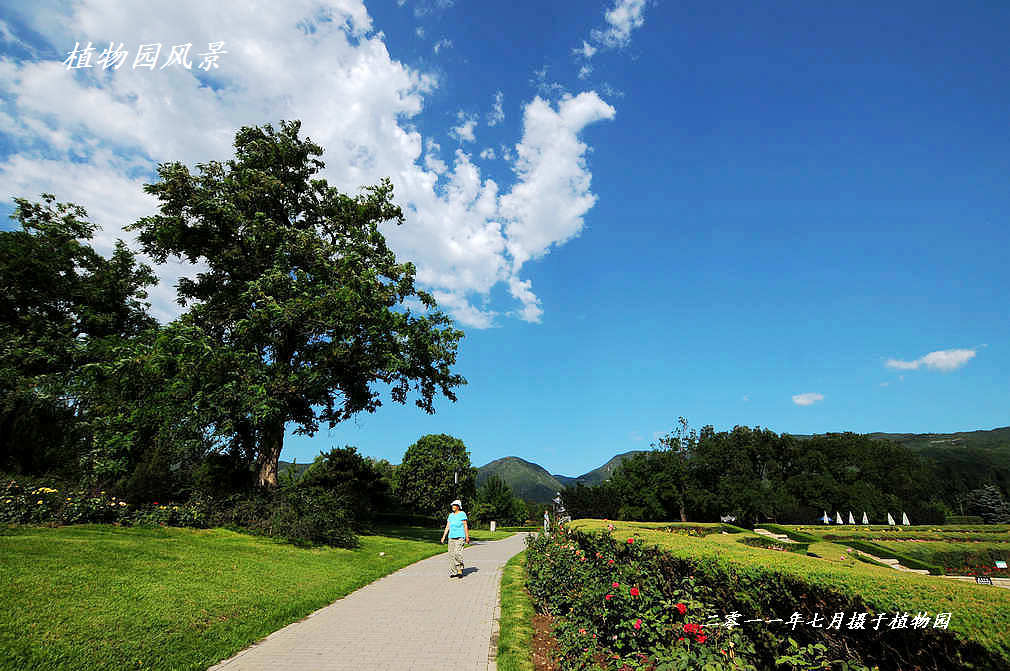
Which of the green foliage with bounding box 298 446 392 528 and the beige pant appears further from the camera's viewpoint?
the green foliage with bounding box 298 446 392 528

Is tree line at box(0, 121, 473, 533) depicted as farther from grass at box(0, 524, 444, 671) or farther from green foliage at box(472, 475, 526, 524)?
green foliage at box(472, 475, 526, 524)

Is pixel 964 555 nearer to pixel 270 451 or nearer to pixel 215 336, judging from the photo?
pixel 270 451

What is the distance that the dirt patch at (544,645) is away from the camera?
554 centimetres

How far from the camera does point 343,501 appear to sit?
1789 centimetres

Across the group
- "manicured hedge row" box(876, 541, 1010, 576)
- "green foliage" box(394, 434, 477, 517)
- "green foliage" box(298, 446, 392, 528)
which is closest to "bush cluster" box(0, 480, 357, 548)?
"green foliage" box(298, 446, 392, 528)

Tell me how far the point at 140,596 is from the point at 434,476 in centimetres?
4608

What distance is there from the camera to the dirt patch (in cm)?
554

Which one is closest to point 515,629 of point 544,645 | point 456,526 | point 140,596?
point 544,645

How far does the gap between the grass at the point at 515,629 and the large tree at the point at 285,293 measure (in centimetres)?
1115

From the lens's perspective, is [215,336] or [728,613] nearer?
[728,613]

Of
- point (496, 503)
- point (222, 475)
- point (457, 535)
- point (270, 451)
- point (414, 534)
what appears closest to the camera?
point (457, 535)

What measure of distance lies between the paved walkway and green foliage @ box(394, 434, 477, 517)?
1605 inches

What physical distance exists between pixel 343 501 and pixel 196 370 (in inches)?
295

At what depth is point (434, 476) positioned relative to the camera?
51.0m
